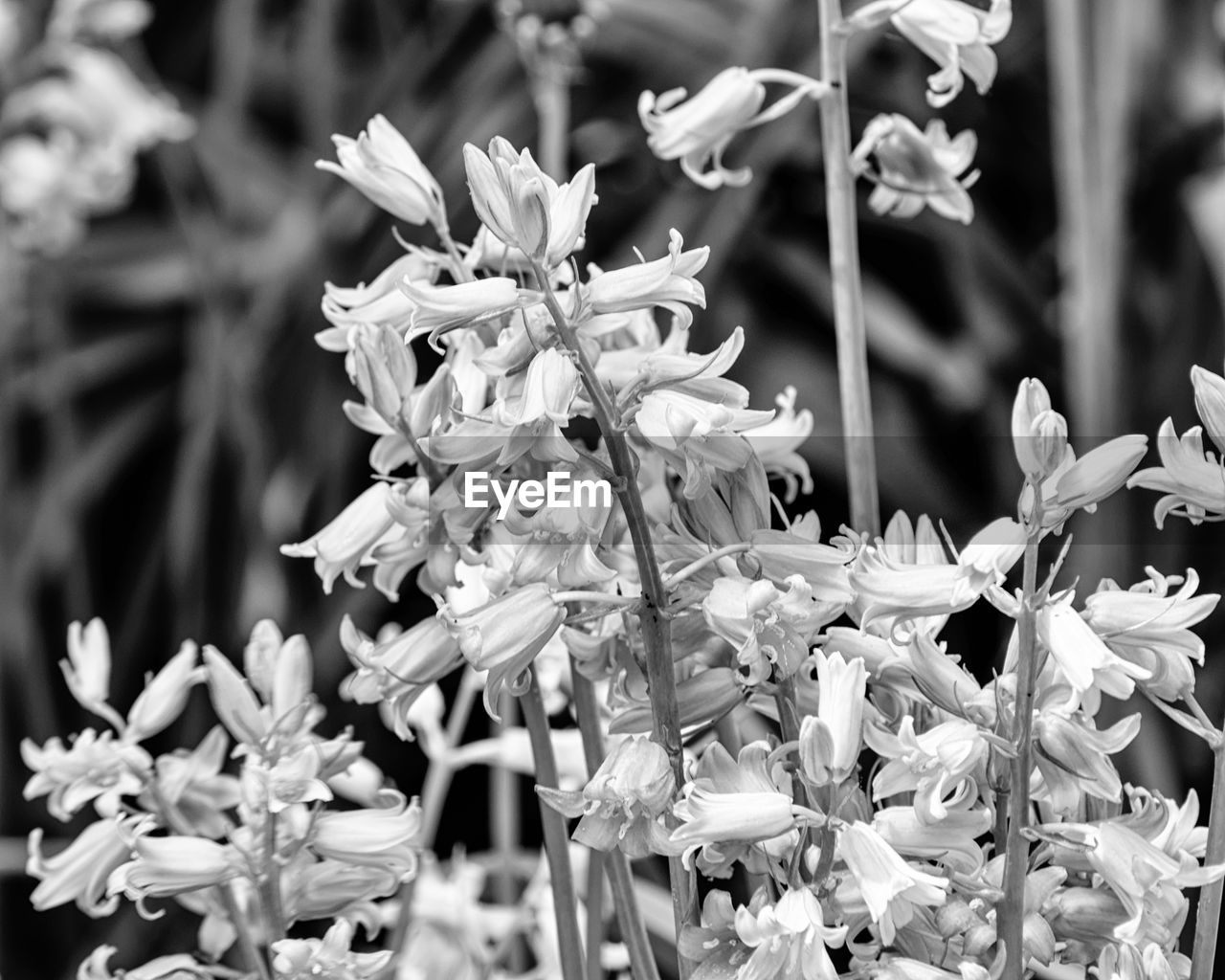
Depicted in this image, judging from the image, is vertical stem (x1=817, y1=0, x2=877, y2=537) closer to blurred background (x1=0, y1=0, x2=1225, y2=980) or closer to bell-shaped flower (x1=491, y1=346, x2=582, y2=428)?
bell-shaped flower (x1=491, y1=346, x2=582, y2=428)

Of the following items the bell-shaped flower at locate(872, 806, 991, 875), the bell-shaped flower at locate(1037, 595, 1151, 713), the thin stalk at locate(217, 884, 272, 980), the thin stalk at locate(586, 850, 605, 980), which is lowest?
the thin stalk at locate(586, 850, 605, 980)

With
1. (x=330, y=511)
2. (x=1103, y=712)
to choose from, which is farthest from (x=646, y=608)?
(x=330, y=511)

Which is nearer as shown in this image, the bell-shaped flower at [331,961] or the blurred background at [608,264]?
the bell-shaped flower at [331,961]

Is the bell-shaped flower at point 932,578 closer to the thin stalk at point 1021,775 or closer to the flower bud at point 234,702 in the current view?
the thin stalk at point 1021,775

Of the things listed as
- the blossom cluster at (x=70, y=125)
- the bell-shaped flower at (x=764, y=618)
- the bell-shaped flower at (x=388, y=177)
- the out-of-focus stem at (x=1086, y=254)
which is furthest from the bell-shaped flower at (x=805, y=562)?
the blossom cluster at (x=70, y=125)

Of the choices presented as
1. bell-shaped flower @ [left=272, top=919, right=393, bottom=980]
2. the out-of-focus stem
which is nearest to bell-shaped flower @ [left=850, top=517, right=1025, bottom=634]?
bell-shaped flower @ [left=272, top=919, right=393, bottom=980]
